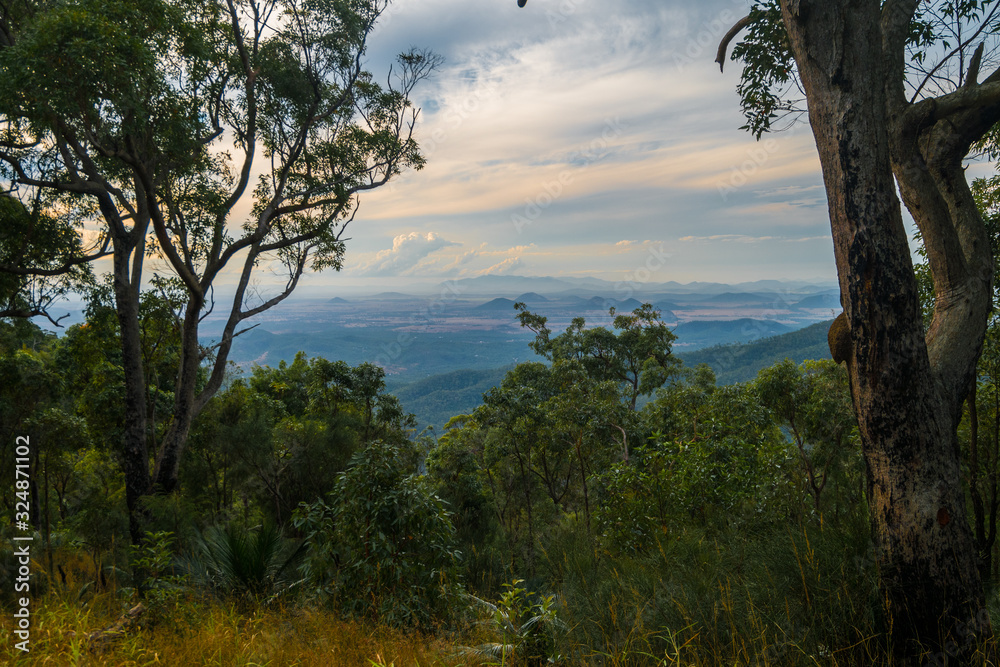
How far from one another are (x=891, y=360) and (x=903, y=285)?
1.31ft

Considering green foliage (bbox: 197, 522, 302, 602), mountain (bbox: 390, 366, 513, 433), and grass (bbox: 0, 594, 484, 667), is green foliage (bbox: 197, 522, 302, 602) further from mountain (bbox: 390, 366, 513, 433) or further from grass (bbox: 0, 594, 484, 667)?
mountain (bbox: 390, 366, 513, 433)

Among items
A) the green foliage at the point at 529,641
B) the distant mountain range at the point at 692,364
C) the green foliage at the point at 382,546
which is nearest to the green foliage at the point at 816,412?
the green foliage at the point at 382,546

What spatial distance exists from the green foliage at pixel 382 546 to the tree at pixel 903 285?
260 cm

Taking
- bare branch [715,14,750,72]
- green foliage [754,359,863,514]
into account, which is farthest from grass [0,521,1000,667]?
green foliage [754,359,863,514]

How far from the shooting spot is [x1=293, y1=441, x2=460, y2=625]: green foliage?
3.44 meters

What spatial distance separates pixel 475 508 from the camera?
472 inches

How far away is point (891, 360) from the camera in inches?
→ 104

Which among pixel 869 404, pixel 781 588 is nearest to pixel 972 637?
pixel 781 588

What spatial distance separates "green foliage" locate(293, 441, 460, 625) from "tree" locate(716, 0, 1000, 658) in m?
2.60

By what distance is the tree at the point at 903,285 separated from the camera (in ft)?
8.21

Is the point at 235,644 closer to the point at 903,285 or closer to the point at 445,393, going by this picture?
the point at 903,285

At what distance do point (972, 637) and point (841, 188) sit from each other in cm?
225

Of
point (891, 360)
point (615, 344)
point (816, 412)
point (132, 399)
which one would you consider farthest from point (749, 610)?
point (615, 344)

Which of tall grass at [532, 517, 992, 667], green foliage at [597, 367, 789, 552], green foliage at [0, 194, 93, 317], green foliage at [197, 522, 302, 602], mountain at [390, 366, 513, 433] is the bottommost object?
mountain at [390, 366, 513, 433]
